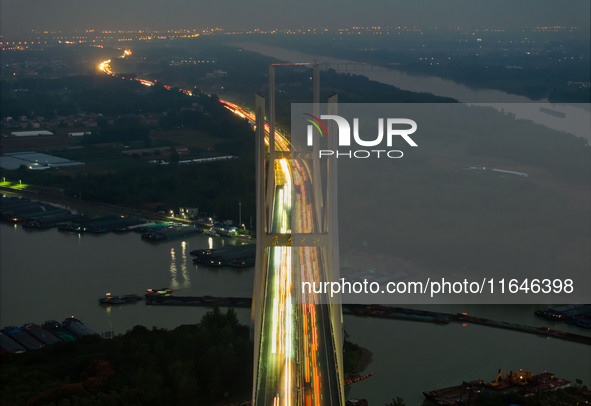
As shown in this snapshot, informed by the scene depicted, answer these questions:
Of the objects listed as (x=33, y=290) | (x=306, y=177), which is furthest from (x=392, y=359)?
(x=33, y=290)

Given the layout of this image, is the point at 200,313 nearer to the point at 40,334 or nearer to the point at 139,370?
the point at 40,334

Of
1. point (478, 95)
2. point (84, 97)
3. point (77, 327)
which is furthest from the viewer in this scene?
point (84, 97)

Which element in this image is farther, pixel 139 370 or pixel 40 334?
pixel 40 334

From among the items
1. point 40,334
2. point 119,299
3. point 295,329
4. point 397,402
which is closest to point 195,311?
point 119,299

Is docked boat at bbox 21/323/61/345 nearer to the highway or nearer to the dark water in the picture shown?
the dark water

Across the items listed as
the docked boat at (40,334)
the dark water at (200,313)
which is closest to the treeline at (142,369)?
the docked boat at (40,334)

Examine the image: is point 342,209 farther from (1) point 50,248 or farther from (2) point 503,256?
(1) point 50,248

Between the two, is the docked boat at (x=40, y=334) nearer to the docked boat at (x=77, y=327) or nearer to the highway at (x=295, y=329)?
the docked boat at (x=77, y=327)
